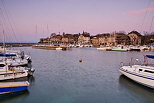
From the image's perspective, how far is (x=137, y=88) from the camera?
17.9 metres

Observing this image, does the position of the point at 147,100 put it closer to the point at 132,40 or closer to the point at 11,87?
the point at 11,87

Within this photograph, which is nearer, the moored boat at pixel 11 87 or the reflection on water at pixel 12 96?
the reflection on water at pixel 12 96

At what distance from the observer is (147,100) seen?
14562mm

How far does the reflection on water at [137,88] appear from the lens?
51.7ft

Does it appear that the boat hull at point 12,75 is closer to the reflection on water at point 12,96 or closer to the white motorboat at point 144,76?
the reflection on water at point 12,96

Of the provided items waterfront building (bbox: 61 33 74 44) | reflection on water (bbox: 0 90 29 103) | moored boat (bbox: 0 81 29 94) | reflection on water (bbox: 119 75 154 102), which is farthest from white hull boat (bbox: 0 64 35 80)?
waterfront building (bbox: 61 33 74 44)

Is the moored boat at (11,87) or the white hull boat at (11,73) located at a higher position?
the white hull boat at (11,73)

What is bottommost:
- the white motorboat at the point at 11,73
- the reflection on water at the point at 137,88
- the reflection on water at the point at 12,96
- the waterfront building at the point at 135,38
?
the reflection on water at the point at 137,88

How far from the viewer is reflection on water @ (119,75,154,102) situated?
1576cm

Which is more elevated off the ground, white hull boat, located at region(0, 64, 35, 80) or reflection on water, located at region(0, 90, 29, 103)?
white hull boat, located at region(0, 64, 35, 80)

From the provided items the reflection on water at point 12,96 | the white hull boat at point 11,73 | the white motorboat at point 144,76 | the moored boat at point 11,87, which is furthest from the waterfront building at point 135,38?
the reflection on water at point 12,96

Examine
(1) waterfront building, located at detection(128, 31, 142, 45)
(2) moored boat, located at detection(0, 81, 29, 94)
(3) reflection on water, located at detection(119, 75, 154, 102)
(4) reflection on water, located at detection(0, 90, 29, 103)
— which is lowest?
(3) reflection on water, located at detection(119, 75, 154, 102)

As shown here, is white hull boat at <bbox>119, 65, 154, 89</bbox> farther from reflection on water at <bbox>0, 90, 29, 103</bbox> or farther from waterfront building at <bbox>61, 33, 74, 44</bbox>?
waterfront building at <bbox>61, 33, 74, 44</bbox>

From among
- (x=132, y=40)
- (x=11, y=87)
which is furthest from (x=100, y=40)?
(x=11, y=87)
